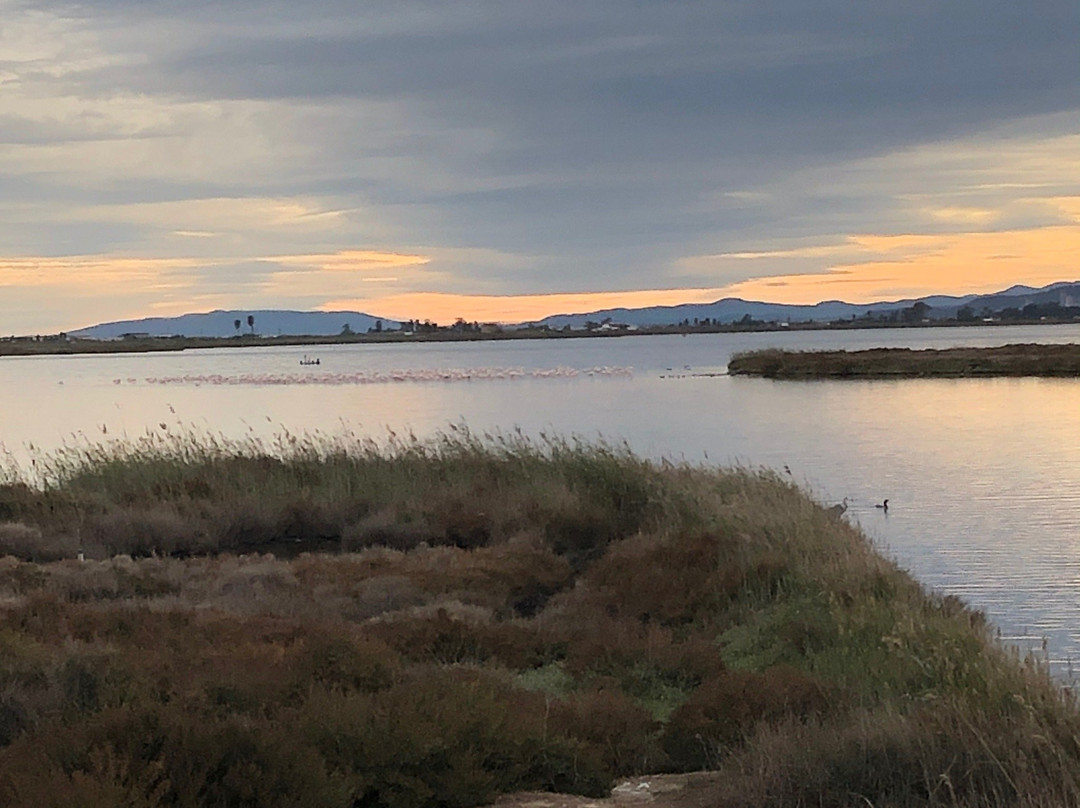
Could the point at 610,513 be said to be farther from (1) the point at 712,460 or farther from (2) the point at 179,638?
(1) the point at 712,460

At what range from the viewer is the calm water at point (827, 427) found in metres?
17.9

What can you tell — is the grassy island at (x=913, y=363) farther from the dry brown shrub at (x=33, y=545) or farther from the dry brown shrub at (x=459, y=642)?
the dry brown shrub at (x=459, y=642)

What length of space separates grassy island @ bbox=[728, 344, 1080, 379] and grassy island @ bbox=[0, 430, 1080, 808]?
176ft

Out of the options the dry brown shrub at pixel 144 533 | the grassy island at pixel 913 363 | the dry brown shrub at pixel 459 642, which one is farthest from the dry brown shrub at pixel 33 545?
the grassy island at pixel 913 363

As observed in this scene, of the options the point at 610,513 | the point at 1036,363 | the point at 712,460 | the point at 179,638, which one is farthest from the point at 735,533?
the point at 1036,363

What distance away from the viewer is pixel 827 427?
40375mm

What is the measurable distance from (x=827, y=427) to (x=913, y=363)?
3456 cm

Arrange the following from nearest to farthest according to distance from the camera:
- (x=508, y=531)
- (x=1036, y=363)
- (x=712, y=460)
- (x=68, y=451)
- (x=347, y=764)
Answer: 1. (x=347, y=764)
2. (x=508, y=531)
3. (x=68, y=451)
4. (x=712, y=460)
5. (x=1036, y=363)

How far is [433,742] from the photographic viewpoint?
248 inches

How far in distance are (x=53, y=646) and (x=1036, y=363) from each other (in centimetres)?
6710

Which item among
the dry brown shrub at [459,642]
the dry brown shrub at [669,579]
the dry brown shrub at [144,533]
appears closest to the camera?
the dry brown shrub at [459,642]

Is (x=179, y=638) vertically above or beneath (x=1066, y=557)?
above

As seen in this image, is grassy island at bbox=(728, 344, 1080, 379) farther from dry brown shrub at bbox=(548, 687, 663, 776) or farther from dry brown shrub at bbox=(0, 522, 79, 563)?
dry brown shrub at bbox=(548, 687, 663, 776)

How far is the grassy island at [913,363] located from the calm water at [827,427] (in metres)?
4.09
